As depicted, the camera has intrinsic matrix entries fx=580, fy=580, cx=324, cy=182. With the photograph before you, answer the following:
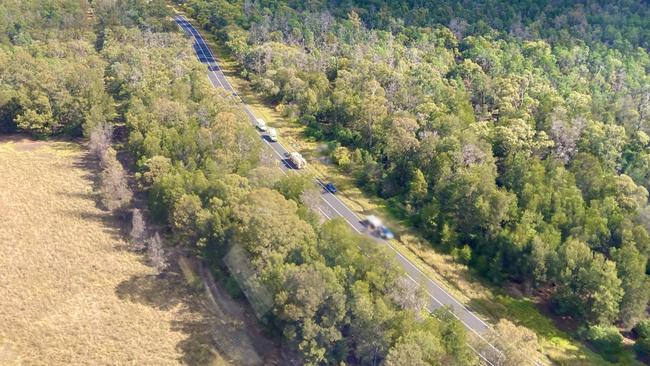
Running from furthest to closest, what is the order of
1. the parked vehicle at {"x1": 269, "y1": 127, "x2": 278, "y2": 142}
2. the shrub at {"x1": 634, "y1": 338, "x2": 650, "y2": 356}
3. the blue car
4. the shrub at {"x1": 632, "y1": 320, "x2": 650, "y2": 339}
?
the parked vehicle at {"x1": 269, "y1": 127, "x2": 278, "y2": 142}, the blue car, the shrub at {"x1": 632, "y1": 320, "x2": 650, "y2": 339}, the shrub at {"x1": 634, "y1": 338, "x2": 650, "y2": 356}

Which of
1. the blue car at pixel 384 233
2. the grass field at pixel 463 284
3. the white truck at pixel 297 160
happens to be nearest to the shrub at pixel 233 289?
the blue car at pixel 384 233

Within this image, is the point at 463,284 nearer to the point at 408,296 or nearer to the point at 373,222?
the point at 373,222

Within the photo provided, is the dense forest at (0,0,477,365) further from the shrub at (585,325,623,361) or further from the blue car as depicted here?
the shrub at (585,325,623,361)

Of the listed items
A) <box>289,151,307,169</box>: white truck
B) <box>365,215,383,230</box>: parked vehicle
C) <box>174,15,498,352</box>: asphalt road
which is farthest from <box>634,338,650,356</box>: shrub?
<box>289,151,307,169</box>: white truck

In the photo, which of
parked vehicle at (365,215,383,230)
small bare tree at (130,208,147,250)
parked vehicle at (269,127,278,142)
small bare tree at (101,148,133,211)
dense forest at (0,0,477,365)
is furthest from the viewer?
parked vehicle at (269,127,278,142)

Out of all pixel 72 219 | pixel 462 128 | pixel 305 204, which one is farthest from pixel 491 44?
pixel 72 219

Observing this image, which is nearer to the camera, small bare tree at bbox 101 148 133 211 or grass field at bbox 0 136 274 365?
grass field at bbox 0 136 274 365

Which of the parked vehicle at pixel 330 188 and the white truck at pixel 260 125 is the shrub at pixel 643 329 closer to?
the parked vehicle at pixel 330 188
